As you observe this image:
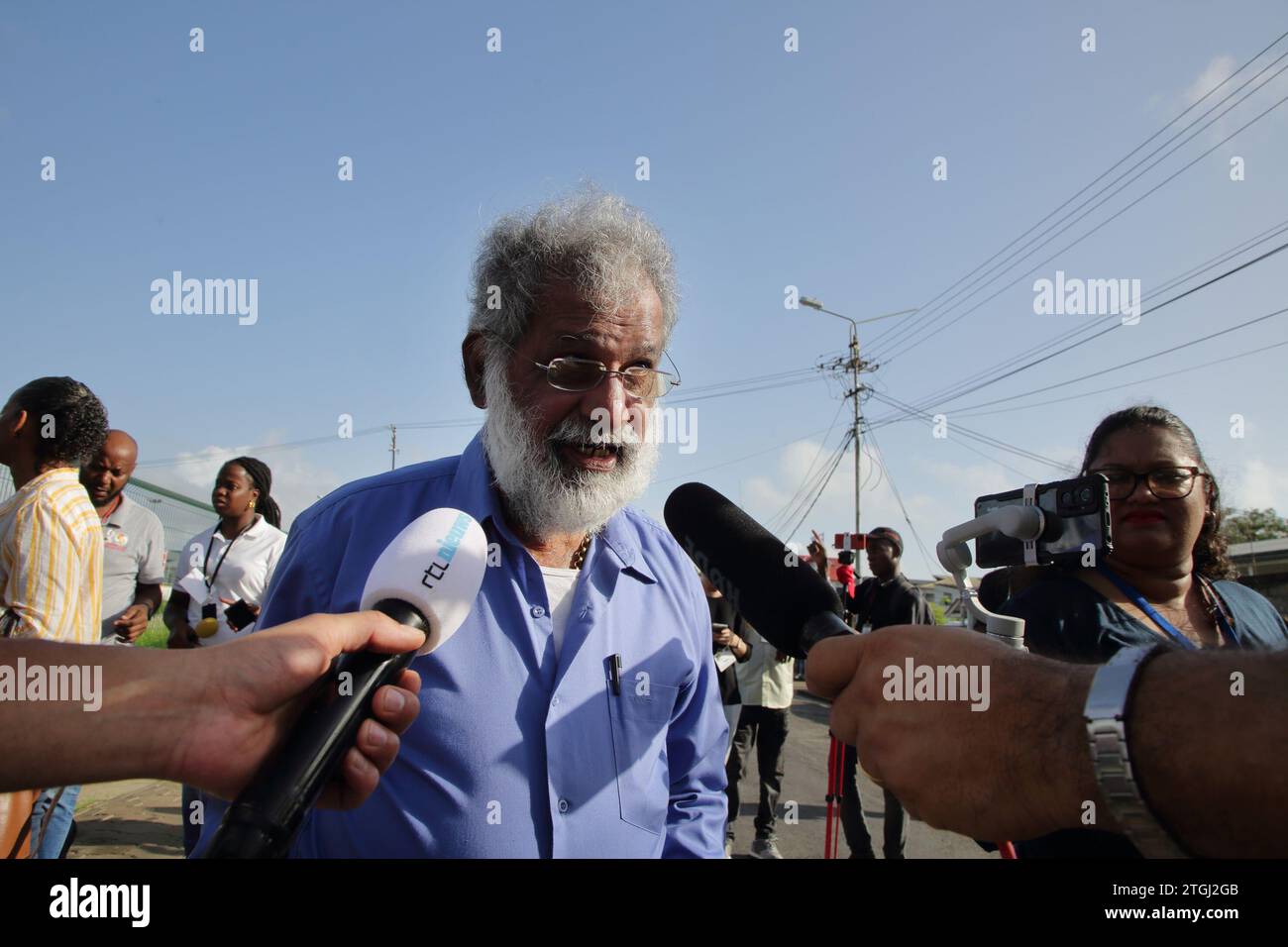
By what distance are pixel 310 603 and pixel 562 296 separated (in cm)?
105

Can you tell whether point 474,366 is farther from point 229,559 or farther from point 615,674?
point 229,559

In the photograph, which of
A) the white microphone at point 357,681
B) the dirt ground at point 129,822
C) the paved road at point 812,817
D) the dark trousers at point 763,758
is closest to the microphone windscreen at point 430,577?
the white microphone at point 357,681

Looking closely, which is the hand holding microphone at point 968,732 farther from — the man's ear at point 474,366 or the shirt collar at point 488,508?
the man's ear at point 474,366

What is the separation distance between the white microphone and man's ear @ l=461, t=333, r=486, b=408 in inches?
40.7

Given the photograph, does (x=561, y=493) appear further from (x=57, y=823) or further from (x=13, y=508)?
(x=57, y=823)

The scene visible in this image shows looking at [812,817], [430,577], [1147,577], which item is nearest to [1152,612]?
[1147,577]

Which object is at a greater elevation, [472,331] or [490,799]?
[472,331]

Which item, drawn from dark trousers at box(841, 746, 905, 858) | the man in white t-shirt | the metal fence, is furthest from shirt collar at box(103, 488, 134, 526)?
dark trousers at box(841, 746, 905, 858)

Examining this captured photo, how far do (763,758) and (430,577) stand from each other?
5.36 m

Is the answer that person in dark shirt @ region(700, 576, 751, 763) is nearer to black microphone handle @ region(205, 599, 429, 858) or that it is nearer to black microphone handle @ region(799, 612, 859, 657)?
black microphone handle @ region(799, 612, 859, 657)

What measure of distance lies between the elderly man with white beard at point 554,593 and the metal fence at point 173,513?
7752 millimetres
